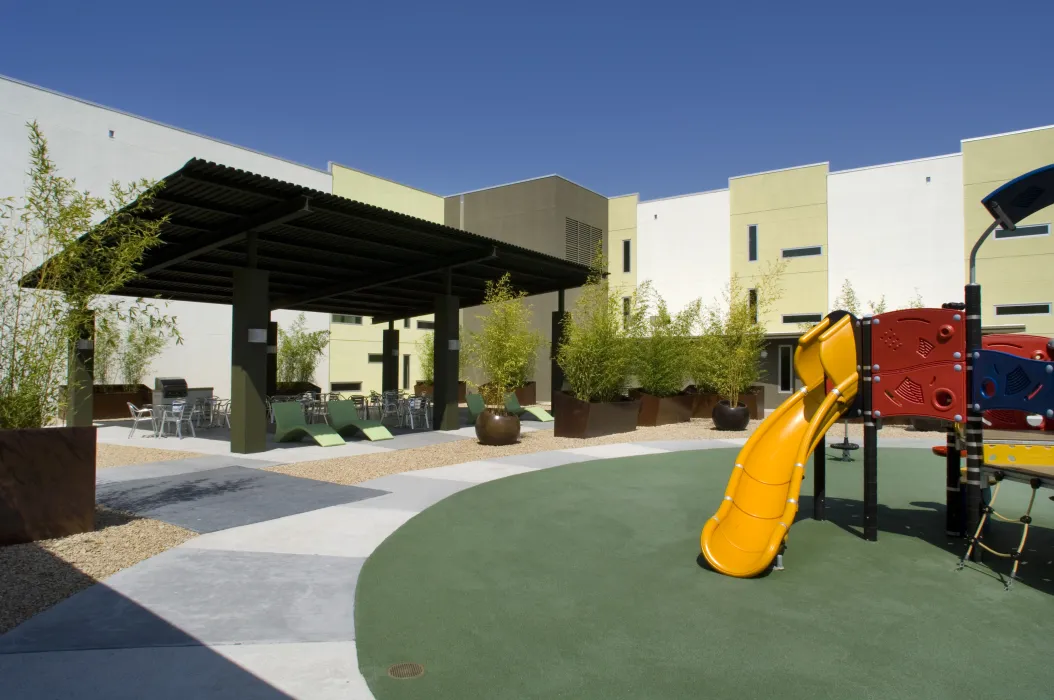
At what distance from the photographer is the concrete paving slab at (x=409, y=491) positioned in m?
6.71

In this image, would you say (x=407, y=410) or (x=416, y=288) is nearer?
(x=407, y=410)

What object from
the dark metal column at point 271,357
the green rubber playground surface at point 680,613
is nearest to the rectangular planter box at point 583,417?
the green rubber playground surface at point 680,613

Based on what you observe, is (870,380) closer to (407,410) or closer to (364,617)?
(364,617)

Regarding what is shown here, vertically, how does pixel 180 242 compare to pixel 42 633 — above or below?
above

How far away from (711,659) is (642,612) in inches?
26.2

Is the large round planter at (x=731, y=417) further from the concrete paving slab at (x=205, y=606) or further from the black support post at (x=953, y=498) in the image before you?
the concrete paving slab at (x=205, y=606)

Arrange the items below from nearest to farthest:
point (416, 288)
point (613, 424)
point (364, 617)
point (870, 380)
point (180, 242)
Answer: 1. point (364, 617)
2. point (870, 380)
3. point (180, 242)
4. point (613, 424)
5. point (416, 288)

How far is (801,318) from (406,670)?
22.9 metres

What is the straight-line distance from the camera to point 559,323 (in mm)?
17172

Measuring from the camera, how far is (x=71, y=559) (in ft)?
15.2

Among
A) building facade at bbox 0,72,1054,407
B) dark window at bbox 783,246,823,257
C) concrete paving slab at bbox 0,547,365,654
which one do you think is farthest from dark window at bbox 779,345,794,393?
concrete paving slab at bbox 0,547,365,654

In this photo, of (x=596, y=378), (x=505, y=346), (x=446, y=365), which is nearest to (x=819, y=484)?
(x=596, y=378)

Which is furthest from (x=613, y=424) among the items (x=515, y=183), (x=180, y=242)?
(x=515, y=183)

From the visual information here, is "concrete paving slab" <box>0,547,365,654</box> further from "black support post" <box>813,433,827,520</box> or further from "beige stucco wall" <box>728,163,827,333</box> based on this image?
"beige stucco wall" <box>728,163,827,333</box>
